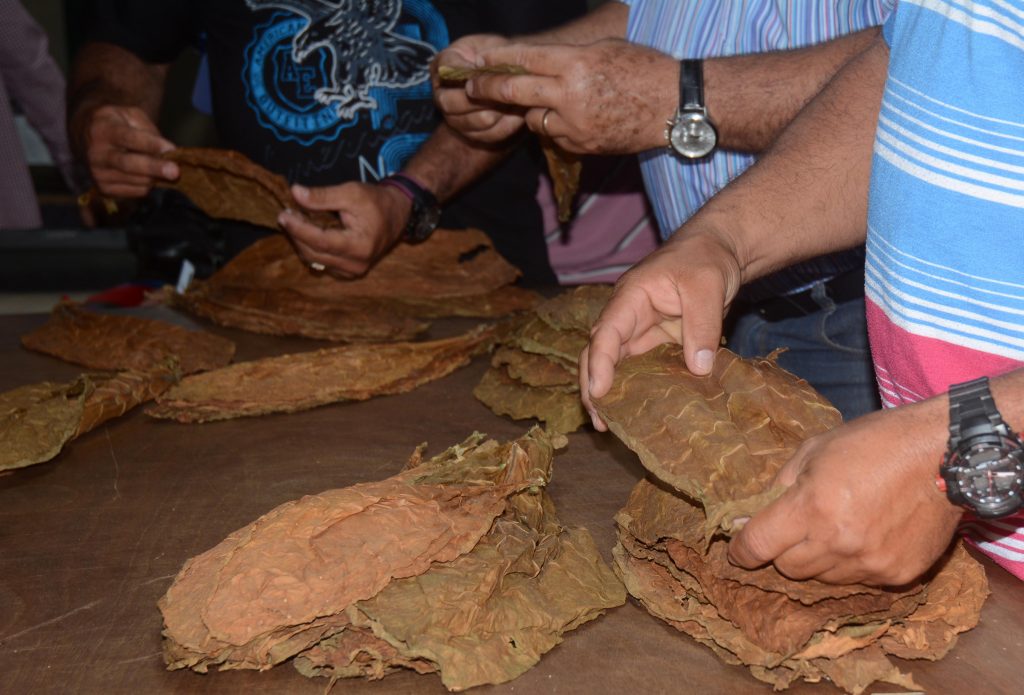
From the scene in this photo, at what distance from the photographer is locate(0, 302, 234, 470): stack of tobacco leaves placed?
136 cm

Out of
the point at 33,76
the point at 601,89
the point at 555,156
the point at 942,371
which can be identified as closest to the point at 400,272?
the point at 555,156

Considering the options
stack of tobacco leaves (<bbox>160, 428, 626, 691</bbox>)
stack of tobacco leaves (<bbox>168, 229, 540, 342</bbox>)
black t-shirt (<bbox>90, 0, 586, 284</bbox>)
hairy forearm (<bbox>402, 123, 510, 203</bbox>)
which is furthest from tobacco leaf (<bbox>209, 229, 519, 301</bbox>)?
stack of tobacco leaves (<bbox>160, 428, 626, 691</bbox>)

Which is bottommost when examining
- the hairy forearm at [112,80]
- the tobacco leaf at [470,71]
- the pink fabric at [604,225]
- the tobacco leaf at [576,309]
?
the pink fabric at [604,225]

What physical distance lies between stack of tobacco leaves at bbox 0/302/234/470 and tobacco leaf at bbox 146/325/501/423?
0.20ft

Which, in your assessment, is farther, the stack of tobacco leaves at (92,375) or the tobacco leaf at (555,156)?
the tobacco leaf at (555,156)

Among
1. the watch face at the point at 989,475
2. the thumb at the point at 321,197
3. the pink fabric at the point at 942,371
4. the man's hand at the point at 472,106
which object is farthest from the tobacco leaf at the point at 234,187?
the watch face at the point at 989,475

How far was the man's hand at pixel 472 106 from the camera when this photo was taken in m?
1.82

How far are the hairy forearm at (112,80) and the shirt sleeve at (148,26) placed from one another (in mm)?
25

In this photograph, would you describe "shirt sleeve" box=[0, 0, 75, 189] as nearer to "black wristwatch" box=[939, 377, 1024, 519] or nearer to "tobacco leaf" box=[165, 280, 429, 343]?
"tobacco leaf" box=[165, 280, 429, 343]

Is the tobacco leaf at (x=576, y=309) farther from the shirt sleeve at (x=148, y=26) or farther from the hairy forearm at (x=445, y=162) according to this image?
the shirt sleeve at (x=148, y=26)

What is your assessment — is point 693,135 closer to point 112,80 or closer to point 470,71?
point 470,71

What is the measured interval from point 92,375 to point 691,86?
41.4 inches

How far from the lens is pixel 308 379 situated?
158cm

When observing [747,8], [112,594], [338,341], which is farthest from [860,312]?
[112,594]
